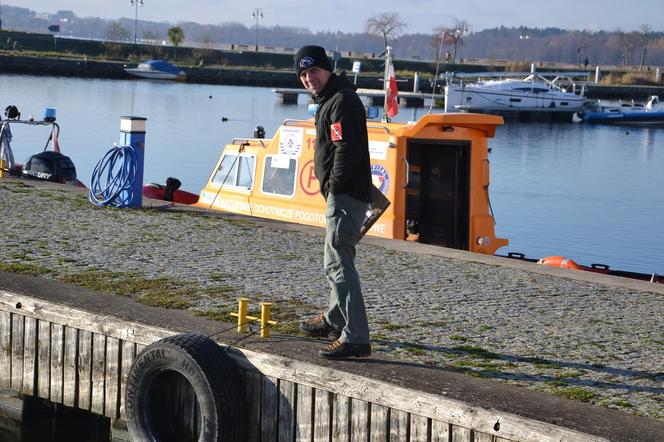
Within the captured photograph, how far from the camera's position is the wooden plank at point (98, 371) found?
8.12 m

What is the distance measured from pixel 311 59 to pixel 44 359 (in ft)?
10.6

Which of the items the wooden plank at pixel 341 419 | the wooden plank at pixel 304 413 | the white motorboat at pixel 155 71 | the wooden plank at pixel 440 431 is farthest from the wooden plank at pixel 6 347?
the white motorboat at pixel 155 71

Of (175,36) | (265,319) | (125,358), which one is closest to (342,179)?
(265,319)

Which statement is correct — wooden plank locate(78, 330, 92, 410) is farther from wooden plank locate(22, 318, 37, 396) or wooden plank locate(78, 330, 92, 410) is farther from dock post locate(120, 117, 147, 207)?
dock post locate(120, 117, 147, 207)

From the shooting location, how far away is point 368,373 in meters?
6.93

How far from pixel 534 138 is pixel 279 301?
57094 millimetres

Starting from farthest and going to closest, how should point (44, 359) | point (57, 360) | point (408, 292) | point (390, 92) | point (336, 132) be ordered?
1. point (390, 92)
2. point (408, 292)
3. point (44, 359)
4. point (57, 360)
5. point (336, 132)

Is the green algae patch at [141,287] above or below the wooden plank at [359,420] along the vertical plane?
above

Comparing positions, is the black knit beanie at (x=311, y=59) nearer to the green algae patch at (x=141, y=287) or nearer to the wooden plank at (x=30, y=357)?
the green algae patch at (x=141, y=287)

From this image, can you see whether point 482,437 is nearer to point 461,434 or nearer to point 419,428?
point 461,434

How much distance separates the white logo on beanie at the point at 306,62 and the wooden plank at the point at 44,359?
289 centimetres

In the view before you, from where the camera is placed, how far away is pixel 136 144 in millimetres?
14305

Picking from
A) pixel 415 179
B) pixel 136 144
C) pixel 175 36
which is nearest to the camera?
pixel 136 144

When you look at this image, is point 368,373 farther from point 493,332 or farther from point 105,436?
point 105,436
